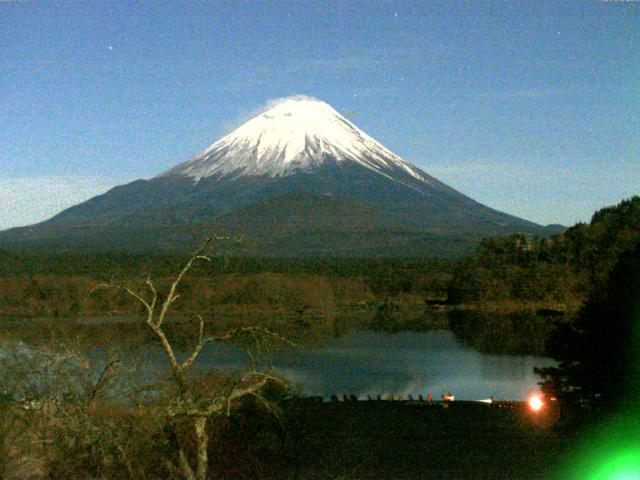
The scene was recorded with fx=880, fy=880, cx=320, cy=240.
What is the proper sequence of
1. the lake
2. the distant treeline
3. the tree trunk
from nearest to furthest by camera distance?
the tree trunk
the lake
the distant treeline

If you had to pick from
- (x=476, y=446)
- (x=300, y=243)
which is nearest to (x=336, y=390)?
(x=476, y=446)

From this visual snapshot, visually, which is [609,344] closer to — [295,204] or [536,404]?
[536,404]

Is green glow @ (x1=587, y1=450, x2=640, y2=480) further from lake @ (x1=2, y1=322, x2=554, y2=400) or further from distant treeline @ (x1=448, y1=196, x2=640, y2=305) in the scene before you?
distant treeline @ (x1=448, y1=196, x2=640, y2=305)

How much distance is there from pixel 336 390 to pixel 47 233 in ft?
250

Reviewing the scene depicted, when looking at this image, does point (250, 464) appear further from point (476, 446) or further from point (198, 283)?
point (198, 283)

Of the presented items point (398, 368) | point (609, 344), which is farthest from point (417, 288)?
point (609, 344)

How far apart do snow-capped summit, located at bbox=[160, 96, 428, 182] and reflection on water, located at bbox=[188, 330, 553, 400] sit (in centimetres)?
8541

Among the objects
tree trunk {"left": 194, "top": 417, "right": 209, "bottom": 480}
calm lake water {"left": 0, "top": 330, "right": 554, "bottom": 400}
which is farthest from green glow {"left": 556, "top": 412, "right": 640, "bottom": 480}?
calm lake water {"left": 0, "top": 330, "right": 554, "bottom": 400}

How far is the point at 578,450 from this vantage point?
35.3 ft

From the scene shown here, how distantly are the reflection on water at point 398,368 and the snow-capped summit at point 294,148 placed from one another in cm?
8541

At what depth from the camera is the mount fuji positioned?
271ft

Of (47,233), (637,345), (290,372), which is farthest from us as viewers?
(47,233)

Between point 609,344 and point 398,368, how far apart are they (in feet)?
49.1

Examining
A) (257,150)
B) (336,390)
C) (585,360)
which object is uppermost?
(257,150)
